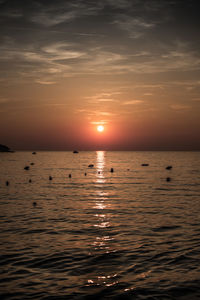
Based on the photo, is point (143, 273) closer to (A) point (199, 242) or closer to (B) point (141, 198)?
(A) point (199, 242)

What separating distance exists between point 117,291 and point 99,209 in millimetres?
17197

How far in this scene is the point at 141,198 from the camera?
3500 cm

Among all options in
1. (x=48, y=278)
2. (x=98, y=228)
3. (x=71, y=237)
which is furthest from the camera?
(x=98, y=228)

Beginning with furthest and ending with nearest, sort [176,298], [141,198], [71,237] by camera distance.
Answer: [141,198] < [71,237] < [176,298]

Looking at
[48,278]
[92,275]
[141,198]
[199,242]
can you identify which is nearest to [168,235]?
[199,242]

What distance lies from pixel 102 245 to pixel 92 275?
13.8 ft

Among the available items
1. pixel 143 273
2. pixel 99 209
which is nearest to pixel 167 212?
pixel 99 209

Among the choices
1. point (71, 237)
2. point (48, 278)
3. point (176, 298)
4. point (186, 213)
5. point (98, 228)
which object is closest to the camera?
point (176, 298)

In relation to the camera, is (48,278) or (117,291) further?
(48,278)

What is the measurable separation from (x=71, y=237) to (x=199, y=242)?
26.0ft

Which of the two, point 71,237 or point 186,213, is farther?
point 186,213

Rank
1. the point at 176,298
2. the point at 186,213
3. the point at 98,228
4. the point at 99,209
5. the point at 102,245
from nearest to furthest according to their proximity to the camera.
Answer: the point at 176,298
the point at 102,245
the point at 98,228
the point at 186,213
the point at 99,209

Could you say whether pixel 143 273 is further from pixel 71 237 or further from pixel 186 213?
pixel 186 213

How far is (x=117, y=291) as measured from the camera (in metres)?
10.5
